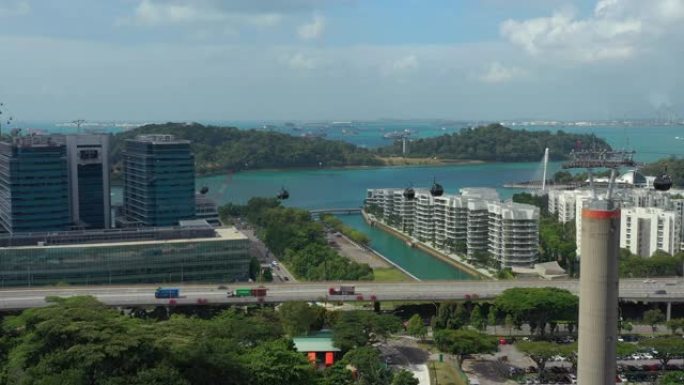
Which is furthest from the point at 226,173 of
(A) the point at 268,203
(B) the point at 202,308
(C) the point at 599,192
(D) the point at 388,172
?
(C) the point at 599,192

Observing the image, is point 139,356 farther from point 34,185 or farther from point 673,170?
point 673,170

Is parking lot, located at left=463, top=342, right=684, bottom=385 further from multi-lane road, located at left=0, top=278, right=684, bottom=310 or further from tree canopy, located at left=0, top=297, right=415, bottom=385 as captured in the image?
multi-lane road, located at left=0, top=278, right=684, bottom=310

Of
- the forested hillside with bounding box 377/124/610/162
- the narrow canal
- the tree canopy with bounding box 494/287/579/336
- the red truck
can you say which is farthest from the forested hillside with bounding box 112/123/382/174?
the tree canopy with bounding box 494/287/579/336

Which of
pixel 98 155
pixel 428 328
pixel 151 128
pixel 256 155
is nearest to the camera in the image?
pixel 428 328

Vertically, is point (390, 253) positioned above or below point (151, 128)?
below

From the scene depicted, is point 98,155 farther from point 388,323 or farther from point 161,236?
point 388,323

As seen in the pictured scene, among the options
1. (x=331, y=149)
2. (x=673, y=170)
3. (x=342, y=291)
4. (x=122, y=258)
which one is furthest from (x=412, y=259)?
Result: (x=331, y=149)

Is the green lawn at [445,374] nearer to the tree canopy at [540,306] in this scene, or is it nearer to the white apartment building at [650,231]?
the tree canopy at [540,306]

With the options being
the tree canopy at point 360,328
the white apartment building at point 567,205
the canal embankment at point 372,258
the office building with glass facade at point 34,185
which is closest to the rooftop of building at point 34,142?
the office building with glass facade at point 34,185
